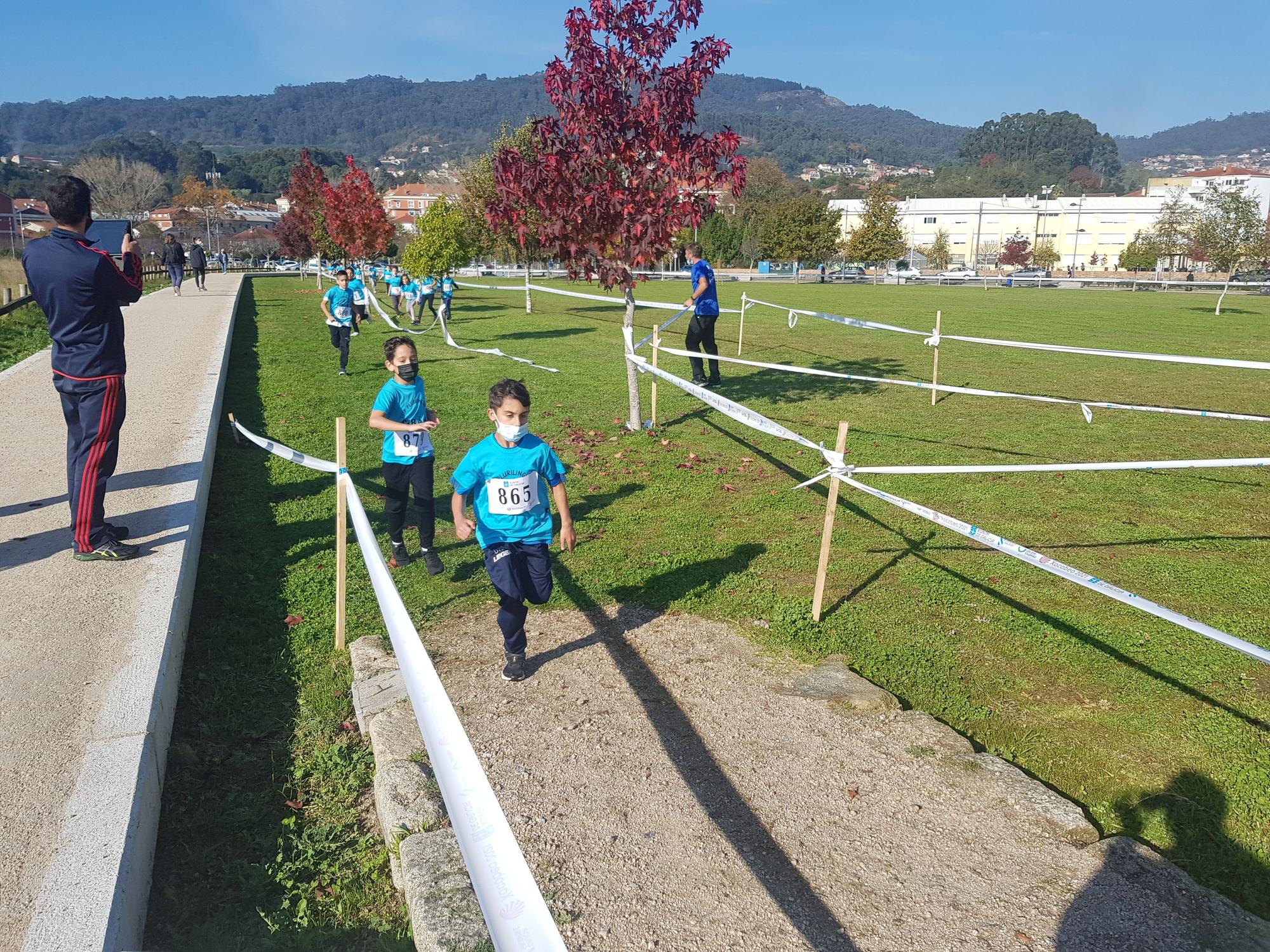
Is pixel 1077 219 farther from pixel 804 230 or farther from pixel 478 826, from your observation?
pixel 478 826

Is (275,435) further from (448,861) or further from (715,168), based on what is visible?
(448,861)

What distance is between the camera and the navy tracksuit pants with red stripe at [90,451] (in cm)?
538

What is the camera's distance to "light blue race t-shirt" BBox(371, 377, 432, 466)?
6070 mm

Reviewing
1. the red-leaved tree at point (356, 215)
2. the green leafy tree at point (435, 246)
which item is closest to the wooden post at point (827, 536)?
the green leafy tree at point (435, 246)

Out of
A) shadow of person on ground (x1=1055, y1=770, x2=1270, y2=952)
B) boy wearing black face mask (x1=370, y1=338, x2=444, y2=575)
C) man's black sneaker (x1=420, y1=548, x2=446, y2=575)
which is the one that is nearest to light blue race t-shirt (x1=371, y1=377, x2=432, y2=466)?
boy wearing black face mask (x1=370, y1=338, x2=444, y2=575)

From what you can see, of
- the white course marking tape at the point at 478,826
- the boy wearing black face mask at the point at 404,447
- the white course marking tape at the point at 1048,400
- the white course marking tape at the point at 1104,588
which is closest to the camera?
the white course marking tape at the point at 478,826

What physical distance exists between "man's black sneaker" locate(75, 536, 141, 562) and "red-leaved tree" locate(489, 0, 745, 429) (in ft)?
17.6

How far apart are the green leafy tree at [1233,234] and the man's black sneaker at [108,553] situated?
41486mm

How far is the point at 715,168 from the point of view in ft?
31.4

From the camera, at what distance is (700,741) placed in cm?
411

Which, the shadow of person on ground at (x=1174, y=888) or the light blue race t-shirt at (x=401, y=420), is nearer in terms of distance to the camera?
the shadow of person on ground at (x=1174, y=888)

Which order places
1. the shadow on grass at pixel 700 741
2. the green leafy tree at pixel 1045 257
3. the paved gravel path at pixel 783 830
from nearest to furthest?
the paved gravel path at pixel 783 830, the shadow on grass at pixel 700 741, the green leafy tree at pixel 1045 257

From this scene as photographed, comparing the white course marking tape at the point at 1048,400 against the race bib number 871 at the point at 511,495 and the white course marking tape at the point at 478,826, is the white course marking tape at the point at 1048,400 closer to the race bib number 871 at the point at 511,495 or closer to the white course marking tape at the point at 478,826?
the race bib number 871 at the point at 511,495

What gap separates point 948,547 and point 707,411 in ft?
18.0
